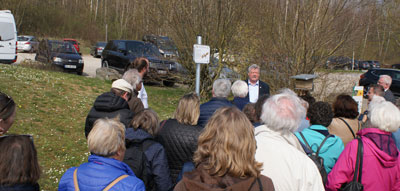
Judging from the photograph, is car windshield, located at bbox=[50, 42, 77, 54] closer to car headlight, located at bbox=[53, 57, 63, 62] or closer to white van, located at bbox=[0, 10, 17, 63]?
car headlight, located at bbox=[53, 57, 63, 62]

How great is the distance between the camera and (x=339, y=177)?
10.9ft

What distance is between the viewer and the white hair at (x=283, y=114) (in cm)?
283

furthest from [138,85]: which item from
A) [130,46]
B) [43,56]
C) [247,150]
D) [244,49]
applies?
[43,56]

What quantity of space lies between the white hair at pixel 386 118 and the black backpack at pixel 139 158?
85.6 inches

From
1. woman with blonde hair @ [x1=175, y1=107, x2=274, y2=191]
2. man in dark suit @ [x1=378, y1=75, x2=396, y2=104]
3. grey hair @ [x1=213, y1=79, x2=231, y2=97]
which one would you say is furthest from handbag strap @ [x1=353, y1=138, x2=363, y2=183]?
man in dark suit @ [x1=378, y1=75, x2=396, y2=104]

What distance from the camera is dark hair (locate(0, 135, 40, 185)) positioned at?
2322mm

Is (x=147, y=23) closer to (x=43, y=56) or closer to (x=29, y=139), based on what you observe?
(x=43, y=56)

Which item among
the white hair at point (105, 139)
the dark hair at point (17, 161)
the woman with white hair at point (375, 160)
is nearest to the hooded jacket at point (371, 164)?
the woman with white hair at point (375, 160)

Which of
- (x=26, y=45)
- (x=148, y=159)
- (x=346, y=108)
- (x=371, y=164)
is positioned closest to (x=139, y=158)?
(x=148, y=159)

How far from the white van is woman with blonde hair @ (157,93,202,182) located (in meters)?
16.0

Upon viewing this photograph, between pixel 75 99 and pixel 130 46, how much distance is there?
7.07m

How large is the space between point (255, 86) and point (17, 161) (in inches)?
211

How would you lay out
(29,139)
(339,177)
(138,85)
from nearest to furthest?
(29,139) < (339,177) < (138,85)

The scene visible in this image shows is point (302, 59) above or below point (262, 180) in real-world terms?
above
